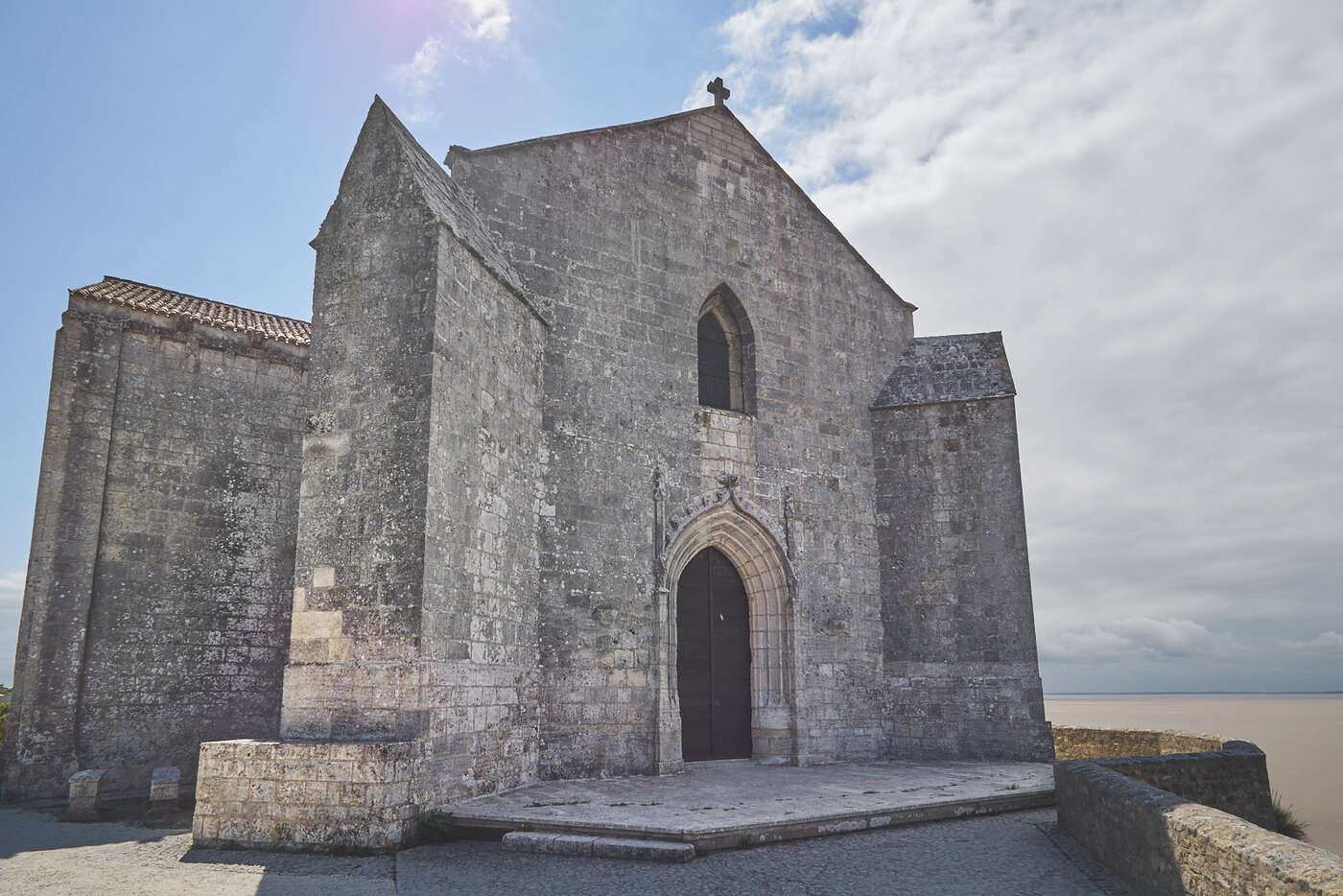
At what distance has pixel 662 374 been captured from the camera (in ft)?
36.8

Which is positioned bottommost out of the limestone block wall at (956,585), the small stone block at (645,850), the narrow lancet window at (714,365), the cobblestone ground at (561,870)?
the cobblestone ground at (561,870)

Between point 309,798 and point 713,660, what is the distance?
233 inches

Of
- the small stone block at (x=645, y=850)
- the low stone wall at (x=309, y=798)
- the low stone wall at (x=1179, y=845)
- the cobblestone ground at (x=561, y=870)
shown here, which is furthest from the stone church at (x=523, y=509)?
the low stone wall at (x=1179, y=845)

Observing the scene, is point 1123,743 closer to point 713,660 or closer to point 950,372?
point 950,372

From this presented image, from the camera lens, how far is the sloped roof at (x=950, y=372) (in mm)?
13094

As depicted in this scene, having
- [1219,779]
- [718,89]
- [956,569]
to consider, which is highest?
[718,89]

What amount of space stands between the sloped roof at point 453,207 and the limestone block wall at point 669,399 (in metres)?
0.31

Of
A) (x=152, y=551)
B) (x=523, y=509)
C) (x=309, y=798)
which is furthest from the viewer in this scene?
(x=152, y=551)

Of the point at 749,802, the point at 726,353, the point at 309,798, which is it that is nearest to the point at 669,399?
the point at 726,353

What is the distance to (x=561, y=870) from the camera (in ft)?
19.6

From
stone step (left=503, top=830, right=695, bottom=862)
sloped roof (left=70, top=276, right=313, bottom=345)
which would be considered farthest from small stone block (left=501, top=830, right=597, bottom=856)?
sloped roof (left=70, top=276, right=313, bottom=345)

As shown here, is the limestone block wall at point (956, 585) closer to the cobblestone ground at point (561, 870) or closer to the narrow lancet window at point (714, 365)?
the narrow lancet window at point (714, 365)

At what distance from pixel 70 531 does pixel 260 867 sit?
20.9 feet

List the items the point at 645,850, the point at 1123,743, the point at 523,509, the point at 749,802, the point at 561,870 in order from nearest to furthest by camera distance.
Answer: the point at 561,870 → the point at 645,850 → the point at 749,802 → the point at 523,509 → the point at 1123,743
